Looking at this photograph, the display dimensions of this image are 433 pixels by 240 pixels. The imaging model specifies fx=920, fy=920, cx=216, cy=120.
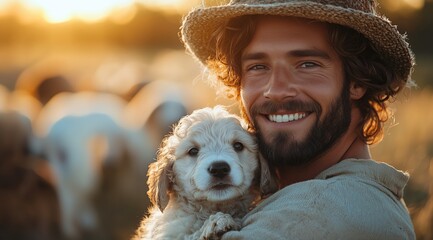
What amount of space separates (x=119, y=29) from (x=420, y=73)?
3510 cm

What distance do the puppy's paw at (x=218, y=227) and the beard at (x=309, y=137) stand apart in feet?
1.54

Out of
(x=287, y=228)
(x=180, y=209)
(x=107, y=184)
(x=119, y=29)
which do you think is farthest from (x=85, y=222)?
(x=119, y=29)

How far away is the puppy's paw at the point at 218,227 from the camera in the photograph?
4469 millimetres

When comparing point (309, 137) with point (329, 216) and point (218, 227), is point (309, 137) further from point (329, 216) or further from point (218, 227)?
point (329, 216)

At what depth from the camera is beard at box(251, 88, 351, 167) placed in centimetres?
474

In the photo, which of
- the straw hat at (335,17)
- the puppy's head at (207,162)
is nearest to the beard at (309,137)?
the puppy's head at (207,162)

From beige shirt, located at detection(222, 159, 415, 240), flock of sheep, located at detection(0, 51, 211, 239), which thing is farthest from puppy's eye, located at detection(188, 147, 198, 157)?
flock of sheep, located at detection(0, 51, 211, 239)

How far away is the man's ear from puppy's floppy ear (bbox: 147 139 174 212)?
110 cm

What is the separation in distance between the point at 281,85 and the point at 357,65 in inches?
18.2

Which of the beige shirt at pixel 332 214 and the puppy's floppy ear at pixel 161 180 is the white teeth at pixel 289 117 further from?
the puppy's floppy ear at pixel 161 180

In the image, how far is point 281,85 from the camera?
4758 millimetres

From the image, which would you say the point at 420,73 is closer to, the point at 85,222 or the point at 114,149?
the point at 114,149

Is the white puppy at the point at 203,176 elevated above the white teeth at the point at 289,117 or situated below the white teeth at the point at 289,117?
below

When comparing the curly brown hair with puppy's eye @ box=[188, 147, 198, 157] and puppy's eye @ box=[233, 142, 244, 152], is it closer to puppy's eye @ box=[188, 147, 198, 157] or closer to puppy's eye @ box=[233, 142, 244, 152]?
puppy's eye @ box=[233, 142, 244, 152]
